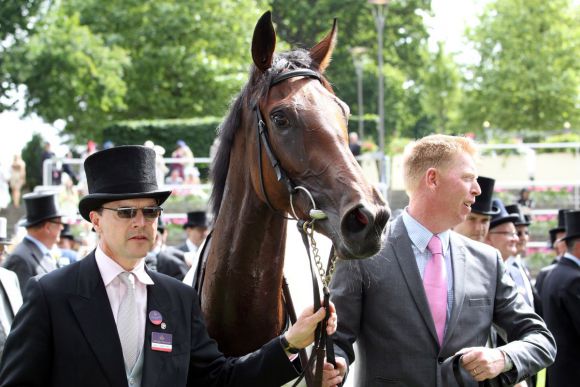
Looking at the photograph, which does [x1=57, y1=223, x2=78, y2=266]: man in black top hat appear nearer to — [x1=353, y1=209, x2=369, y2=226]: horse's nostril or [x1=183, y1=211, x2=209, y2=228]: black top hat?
[x1=183, y1=211, x2=209, y2=228]: black top hat

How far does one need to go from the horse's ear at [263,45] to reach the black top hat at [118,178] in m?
0.85

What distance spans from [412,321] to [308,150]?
986mm

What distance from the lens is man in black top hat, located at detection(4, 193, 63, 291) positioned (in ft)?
30.0

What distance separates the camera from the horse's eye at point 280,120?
421cm

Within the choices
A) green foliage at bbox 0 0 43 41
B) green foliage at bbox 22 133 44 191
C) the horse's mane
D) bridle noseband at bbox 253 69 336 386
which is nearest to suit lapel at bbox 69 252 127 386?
bridle noseband at bbox 253 69 336 386

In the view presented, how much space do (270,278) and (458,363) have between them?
1002 mm

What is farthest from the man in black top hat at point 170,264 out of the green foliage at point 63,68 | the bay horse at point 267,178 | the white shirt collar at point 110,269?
the green foliage at point 63,68

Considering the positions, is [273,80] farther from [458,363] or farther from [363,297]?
[458,363]

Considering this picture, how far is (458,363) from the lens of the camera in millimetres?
4145

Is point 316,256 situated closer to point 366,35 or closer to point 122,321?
point 122,321

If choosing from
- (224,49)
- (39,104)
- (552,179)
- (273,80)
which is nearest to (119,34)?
(224,49)

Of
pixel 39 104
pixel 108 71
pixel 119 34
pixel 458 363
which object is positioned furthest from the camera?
pixel 119 34

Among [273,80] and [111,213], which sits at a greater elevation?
[273,80]

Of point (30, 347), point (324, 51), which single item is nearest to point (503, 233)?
point (324, 51)
